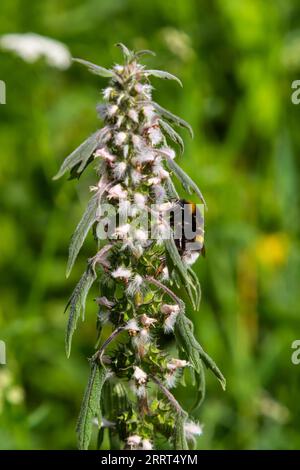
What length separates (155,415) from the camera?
262 cm

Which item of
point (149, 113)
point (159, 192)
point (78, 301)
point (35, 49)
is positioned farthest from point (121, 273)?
point (35, 49)

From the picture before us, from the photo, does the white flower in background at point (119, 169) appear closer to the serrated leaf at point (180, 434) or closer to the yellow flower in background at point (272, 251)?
the serrated leaf at point (180, 434)

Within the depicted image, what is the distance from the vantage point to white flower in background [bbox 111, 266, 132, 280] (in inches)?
94.3

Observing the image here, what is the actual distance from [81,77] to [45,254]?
222cm

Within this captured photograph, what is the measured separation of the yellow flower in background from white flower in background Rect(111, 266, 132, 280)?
3.16 metres

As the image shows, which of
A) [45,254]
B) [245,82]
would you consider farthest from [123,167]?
[245,82]

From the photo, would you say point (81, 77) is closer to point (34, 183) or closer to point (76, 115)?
point (76, 115)

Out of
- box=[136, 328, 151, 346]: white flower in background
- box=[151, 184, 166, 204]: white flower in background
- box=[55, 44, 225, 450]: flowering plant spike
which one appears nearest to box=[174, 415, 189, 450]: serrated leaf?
box=[55, 44, 225, 450]: flowering plant spike

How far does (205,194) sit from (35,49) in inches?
59.5

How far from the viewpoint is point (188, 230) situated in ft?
8.33

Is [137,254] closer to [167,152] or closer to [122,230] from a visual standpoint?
[122,230]

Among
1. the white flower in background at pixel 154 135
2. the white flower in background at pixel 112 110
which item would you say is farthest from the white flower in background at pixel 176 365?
the white flower in background at pixel 112 110

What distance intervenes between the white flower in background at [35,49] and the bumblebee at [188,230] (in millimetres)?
3073

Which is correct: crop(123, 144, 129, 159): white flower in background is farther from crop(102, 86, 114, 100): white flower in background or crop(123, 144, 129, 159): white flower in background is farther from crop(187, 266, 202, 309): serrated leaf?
crop(187, 266, 202, 309): serrated leaf
